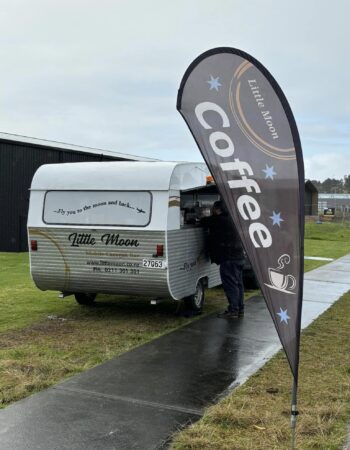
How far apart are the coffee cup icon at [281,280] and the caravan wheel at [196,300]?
15.8ft

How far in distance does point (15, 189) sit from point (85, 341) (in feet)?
46.7

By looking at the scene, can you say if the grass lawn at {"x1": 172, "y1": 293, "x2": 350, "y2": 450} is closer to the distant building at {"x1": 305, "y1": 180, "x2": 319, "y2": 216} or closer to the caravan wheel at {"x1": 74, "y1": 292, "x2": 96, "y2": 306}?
the caravan wheel at {"x1": 74, "y1": 292, "x2": 96, "y2": 306}

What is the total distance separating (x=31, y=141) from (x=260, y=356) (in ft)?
54.6

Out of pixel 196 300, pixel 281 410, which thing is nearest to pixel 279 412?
pixel 281 410

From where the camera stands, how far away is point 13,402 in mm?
4867

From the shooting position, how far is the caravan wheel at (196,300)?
8.69 metres

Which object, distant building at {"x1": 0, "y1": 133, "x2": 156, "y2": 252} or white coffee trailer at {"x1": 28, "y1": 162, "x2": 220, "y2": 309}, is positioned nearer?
white coffee trailer at {"x1": 28, "y1": 162, "x2": 220, "y2": 309}

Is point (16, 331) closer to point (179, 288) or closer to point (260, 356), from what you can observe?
point (179, 288)

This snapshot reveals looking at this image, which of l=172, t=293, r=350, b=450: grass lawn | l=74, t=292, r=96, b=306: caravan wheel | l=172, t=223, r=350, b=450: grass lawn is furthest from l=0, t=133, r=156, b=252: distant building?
l=172, t=293, r=350, b=450: grass lawn

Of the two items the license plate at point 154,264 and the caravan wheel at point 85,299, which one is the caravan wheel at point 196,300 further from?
the caravan wheel at point 85,299

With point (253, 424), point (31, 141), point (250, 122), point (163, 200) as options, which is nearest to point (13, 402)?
point (253, 424)

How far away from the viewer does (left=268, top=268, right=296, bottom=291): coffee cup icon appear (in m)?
3.81

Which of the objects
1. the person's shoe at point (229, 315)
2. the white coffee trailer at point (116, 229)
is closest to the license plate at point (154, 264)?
the white coffee trailer at point (116, 229)

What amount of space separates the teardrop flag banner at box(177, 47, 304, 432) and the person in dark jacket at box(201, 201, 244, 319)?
4413 millimetres
